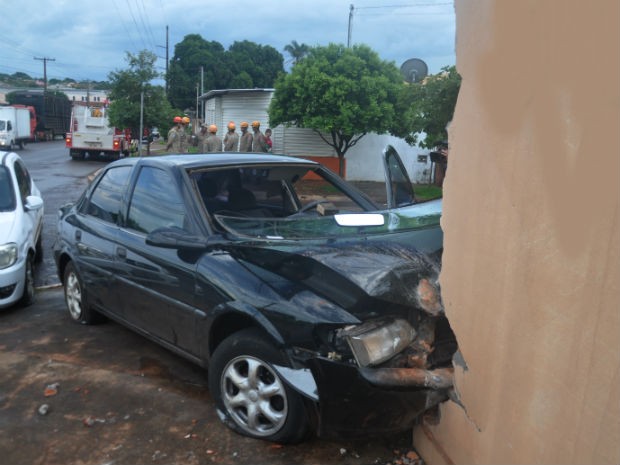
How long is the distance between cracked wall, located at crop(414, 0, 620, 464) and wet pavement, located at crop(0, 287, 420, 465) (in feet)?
3.07

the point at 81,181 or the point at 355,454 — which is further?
the point at 81,181

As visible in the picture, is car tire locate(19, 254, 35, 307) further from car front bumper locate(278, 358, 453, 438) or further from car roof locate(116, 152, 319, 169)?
car front bumper locate(278, 358, 453, 438)

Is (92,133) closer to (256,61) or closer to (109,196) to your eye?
(109,196)

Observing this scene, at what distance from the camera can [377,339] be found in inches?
107

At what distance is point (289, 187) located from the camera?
4.68 m

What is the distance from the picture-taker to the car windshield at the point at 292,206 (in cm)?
367

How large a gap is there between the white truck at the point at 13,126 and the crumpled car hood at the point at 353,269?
100ft

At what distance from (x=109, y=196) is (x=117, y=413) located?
192 cm

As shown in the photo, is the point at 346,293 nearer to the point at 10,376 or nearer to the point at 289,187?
the point at 289,187

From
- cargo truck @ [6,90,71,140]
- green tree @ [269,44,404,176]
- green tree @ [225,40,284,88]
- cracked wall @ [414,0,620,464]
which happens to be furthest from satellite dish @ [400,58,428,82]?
green tree @ [225,40,284,88]

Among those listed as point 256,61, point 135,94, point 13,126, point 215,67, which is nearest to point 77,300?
point 135,94

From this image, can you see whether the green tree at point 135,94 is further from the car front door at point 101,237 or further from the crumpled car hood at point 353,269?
the crumpled car hood at point 353,269

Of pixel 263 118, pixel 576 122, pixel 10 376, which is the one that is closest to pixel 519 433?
pixel 576 122

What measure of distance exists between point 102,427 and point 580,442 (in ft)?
8.63
